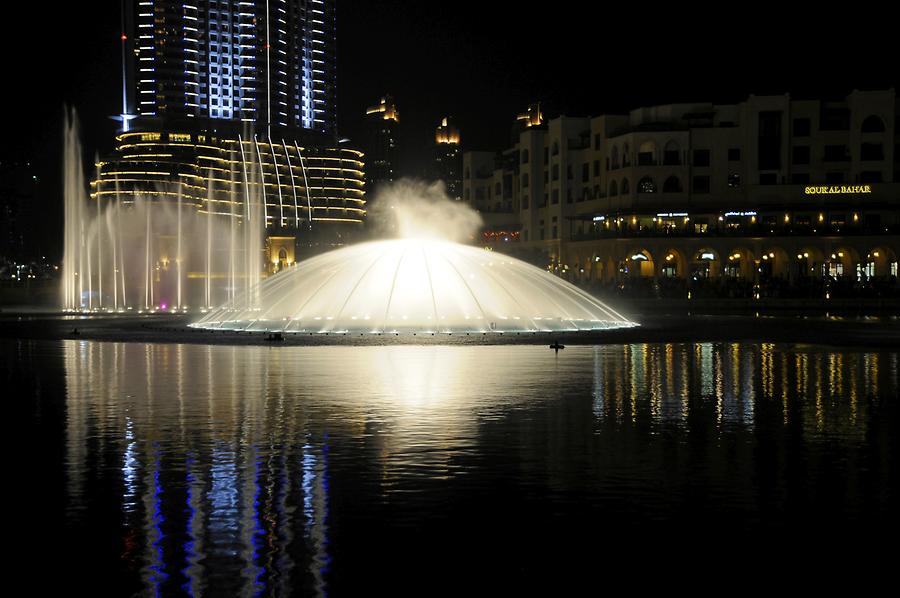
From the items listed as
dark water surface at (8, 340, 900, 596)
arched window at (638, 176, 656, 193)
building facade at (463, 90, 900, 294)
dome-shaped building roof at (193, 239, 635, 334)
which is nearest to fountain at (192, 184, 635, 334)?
dome-shaped building roof at (193, 239, 635, 334)

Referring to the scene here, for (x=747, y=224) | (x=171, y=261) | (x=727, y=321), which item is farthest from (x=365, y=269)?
(x=171, y=261)

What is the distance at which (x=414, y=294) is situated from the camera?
51406 mm

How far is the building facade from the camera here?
346 feet

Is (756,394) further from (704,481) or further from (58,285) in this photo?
(58,285)

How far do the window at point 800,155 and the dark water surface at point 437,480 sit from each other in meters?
89.9

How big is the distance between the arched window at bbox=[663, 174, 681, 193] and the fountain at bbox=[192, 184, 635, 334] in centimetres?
6153

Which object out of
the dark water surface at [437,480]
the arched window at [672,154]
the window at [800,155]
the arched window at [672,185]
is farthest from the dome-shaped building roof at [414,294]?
the window at [800,155]

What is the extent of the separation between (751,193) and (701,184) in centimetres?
499

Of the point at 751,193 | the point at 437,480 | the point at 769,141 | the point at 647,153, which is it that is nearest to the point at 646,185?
the point at 647,153

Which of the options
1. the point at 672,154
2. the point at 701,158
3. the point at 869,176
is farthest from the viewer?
the point at 672,154

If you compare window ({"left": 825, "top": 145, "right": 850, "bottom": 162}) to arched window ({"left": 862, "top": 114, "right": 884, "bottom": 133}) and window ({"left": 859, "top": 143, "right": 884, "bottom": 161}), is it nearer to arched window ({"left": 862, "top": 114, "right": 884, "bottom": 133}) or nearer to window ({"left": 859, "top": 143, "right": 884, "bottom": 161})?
window ({"left": 859, "top": 143, "right": 884, "bottom": 161})

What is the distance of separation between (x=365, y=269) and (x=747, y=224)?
64.1 metres

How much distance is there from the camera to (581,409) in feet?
66.4

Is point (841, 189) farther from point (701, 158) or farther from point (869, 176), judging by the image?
point (701, 158)
